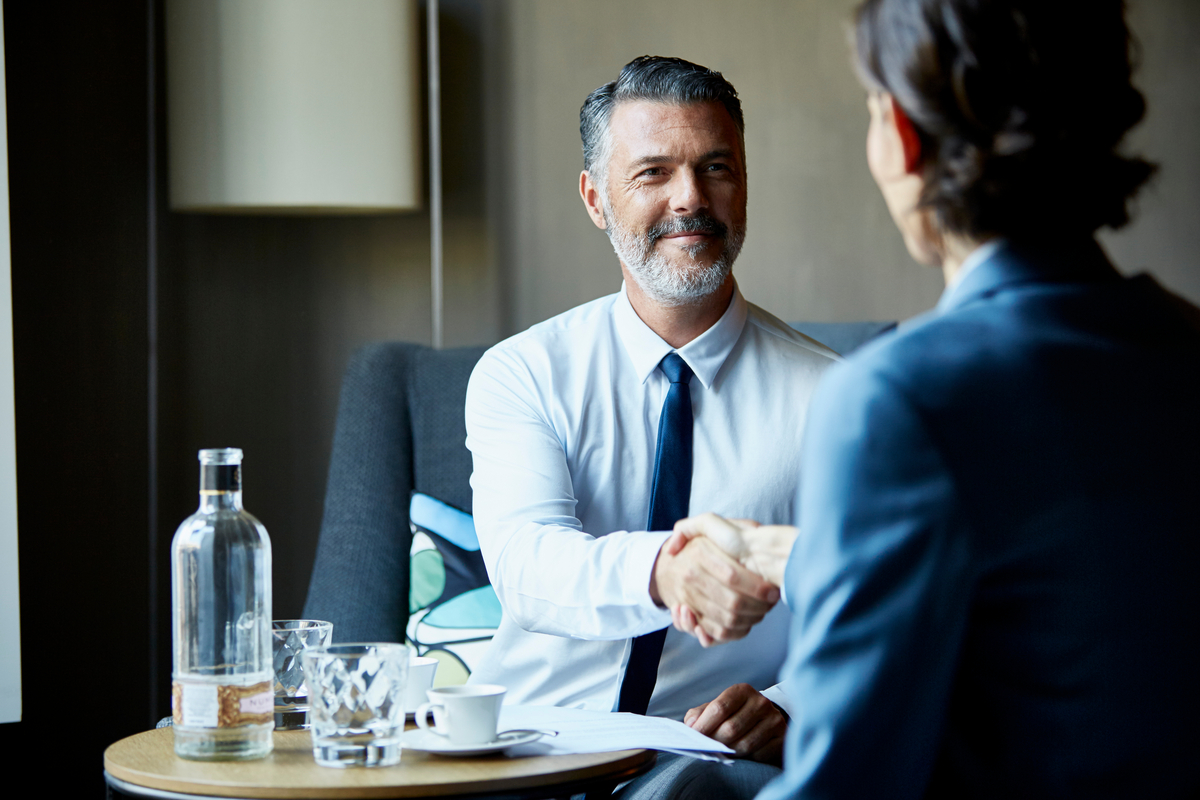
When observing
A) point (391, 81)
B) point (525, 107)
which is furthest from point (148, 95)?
point (525, 107)

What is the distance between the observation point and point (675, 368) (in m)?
1.74

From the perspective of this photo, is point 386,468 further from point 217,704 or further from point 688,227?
point 217,704

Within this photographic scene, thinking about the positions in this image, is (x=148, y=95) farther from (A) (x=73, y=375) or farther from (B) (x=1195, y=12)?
(B) (x=1195, y=12)

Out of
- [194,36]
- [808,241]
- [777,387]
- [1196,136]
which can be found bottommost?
[777,387]

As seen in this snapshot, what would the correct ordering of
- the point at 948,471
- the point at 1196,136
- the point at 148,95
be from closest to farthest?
the point at 948,471, the point at 1196,136, the point at 148,95

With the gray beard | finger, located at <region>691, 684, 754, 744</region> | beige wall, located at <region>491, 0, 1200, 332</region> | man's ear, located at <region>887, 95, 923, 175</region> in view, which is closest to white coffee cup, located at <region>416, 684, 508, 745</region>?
finger, located at <region>691, 684, 754, 744</region>

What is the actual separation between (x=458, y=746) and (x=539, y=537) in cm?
46

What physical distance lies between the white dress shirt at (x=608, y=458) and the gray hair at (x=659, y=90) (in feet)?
0.90

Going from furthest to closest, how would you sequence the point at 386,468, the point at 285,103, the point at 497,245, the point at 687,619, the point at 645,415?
1. the point at 497,245
2. the point at 285,103
3. the point at 386,468
4. the point at 645,415
5. the point at 687,619

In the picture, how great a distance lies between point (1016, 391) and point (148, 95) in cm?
233

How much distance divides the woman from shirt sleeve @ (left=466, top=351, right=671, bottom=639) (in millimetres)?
602

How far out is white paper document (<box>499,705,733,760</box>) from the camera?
112 centimetres

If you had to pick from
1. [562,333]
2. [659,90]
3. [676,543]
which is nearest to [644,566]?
[676,543]

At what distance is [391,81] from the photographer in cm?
241
